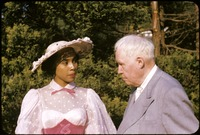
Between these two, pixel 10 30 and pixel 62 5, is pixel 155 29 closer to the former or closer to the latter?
pixel 62 5

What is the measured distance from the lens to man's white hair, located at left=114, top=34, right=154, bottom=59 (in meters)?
1.07

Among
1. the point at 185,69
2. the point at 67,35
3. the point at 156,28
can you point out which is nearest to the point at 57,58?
the point at 67,35

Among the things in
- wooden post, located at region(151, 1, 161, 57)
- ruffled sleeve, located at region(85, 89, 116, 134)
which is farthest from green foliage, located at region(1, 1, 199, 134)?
ruffled sleeve, located at region(85, 89, 116, 134)

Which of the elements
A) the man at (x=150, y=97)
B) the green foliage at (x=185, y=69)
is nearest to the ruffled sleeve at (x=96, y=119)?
the man at (x=150, y=97)

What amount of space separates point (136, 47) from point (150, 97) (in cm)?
16

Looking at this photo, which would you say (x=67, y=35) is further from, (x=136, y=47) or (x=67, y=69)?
(x=136, y=47)

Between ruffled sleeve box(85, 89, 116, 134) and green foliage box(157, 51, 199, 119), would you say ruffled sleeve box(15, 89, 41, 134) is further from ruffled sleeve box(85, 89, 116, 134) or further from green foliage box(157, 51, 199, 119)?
green foliage box(157, 51, 199, 119)

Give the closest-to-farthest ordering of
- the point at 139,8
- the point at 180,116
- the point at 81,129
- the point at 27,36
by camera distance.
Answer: the point at 180,116 → the point at 81,129 → the point at 27,36 → the point at 139,8

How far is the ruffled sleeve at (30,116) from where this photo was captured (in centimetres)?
120

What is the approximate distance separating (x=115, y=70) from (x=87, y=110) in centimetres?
159

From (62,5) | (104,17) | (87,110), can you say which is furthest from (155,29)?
(87,110)

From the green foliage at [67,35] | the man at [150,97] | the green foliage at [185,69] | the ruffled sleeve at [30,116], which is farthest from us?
the green foliage at [185,69]

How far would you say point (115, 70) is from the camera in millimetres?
2857

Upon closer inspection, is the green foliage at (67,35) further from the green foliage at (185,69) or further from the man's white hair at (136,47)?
the man's white hair at (136,47)
